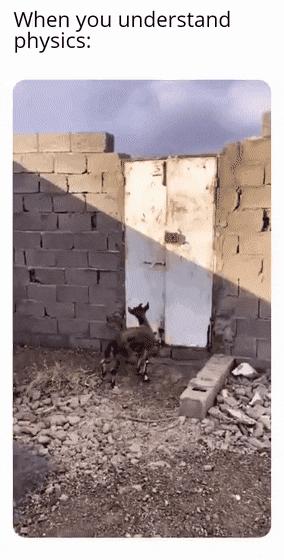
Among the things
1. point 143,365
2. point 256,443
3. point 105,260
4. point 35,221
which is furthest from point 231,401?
Result: point 35,221

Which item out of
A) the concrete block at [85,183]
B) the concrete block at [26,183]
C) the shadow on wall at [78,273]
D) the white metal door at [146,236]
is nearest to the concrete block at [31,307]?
the shadow on wall at [78,273]

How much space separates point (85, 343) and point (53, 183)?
2.02m

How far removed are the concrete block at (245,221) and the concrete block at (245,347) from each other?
1199 millimetres

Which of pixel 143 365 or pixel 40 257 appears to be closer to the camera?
pixel 143 365

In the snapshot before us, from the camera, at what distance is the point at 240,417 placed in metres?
3.96

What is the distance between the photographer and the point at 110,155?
537 centimetres

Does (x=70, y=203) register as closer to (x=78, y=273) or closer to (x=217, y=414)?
(x=78, y=273)

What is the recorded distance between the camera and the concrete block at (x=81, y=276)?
561cm

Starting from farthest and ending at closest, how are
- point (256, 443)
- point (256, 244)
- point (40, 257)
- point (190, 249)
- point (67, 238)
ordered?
point (40, 257) → point (67, 238) → point (190, 249) → point (256, 244) → point (256, 443)

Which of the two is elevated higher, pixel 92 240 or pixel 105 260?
pixel 92 240

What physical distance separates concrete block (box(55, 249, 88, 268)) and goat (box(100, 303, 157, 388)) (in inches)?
40.4
